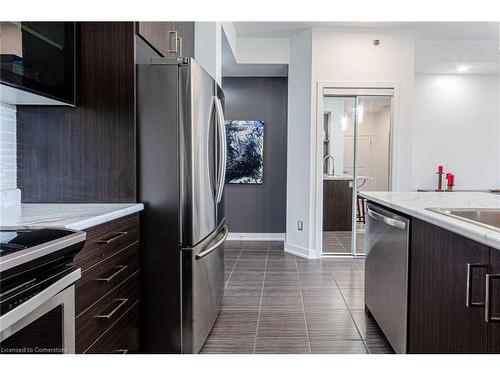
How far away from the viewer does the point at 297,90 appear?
4.86 m

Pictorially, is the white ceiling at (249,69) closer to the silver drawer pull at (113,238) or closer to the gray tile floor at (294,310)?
the gray tile floor at (294,310)

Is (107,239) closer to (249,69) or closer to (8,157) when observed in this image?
(8,157)

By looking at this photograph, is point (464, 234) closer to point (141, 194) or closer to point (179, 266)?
point (179, 266)

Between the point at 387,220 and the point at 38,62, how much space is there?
76.2 inches

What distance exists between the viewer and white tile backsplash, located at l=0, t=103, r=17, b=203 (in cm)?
186

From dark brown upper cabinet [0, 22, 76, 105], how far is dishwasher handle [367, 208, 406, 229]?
5.88 ft

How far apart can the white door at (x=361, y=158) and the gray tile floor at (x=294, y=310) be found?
1.03m

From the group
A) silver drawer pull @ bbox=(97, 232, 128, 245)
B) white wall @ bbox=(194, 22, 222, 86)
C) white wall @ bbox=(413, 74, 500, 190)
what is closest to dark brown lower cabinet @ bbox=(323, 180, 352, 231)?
white wall @ bbox=(413, 74, 500, 190)

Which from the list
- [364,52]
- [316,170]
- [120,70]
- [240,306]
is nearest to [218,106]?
[120,70]

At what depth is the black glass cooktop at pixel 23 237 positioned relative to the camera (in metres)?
0.96

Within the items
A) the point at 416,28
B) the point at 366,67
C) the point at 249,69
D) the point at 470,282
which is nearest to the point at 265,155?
the point at 249,69

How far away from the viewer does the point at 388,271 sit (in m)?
2.27

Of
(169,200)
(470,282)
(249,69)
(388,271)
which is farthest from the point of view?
(249,69)

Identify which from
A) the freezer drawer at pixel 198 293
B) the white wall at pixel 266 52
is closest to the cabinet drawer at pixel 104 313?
the freezer drawer at pixel 198 293
